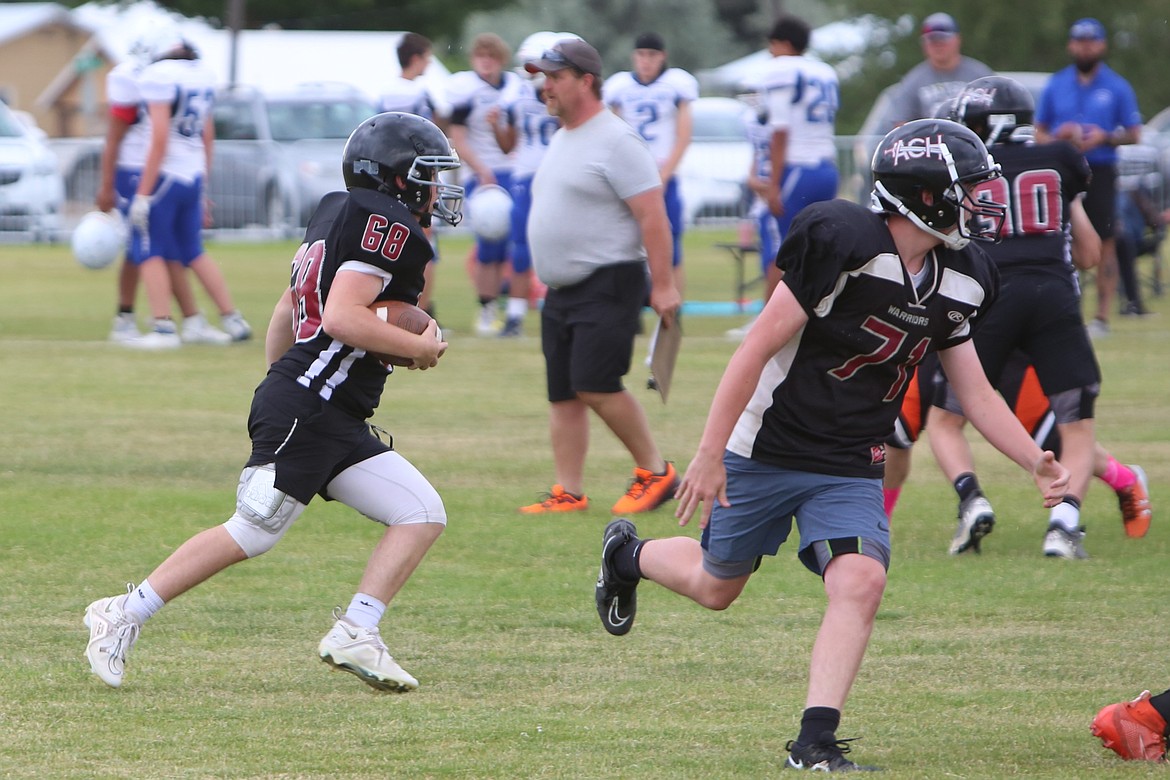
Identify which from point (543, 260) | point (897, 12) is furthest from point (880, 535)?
point (897, 12)

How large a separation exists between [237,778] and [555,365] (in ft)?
12.3

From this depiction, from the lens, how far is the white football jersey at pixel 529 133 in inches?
558

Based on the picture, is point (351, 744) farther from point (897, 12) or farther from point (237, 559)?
point (897, 12)

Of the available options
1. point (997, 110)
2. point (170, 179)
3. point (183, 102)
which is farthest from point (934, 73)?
point (997, 110)

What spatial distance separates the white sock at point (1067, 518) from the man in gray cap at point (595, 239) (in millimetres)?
1809

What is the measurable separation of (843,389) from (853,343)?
0.15 m

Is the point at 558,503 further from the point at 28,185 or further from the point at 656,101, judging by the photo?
the point at 28,185

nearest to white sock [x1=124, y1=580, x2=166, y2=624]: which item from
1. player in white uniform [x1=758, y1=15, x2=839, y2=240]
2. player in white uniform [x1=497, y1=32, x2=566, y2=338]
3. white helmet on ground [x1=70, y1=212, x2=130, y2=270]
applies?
player in white uniform [x1=758, y1=15, x2=839, y2=240]

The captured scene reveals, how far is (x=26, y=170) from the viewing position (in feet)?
78.8

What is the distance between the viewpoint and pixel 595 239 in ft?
24.6

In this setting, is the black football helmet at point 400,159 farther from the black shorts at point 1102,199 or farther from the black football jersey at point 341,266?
the black shorts at point 1102,199

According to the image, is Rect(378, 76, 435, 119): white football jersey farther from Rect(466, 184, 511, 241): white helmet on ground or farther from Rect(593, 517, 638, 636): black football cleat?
Rect(593, 517, 638, 636): black football cleat

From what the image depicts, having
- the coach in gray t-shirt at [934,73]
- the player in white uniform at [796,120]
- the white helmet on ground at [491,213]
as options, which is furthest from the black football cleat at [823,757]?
the white helmet on ground at [491,213]

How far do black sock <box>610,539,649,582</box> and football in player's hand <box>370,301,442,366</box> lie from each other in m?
0.86
